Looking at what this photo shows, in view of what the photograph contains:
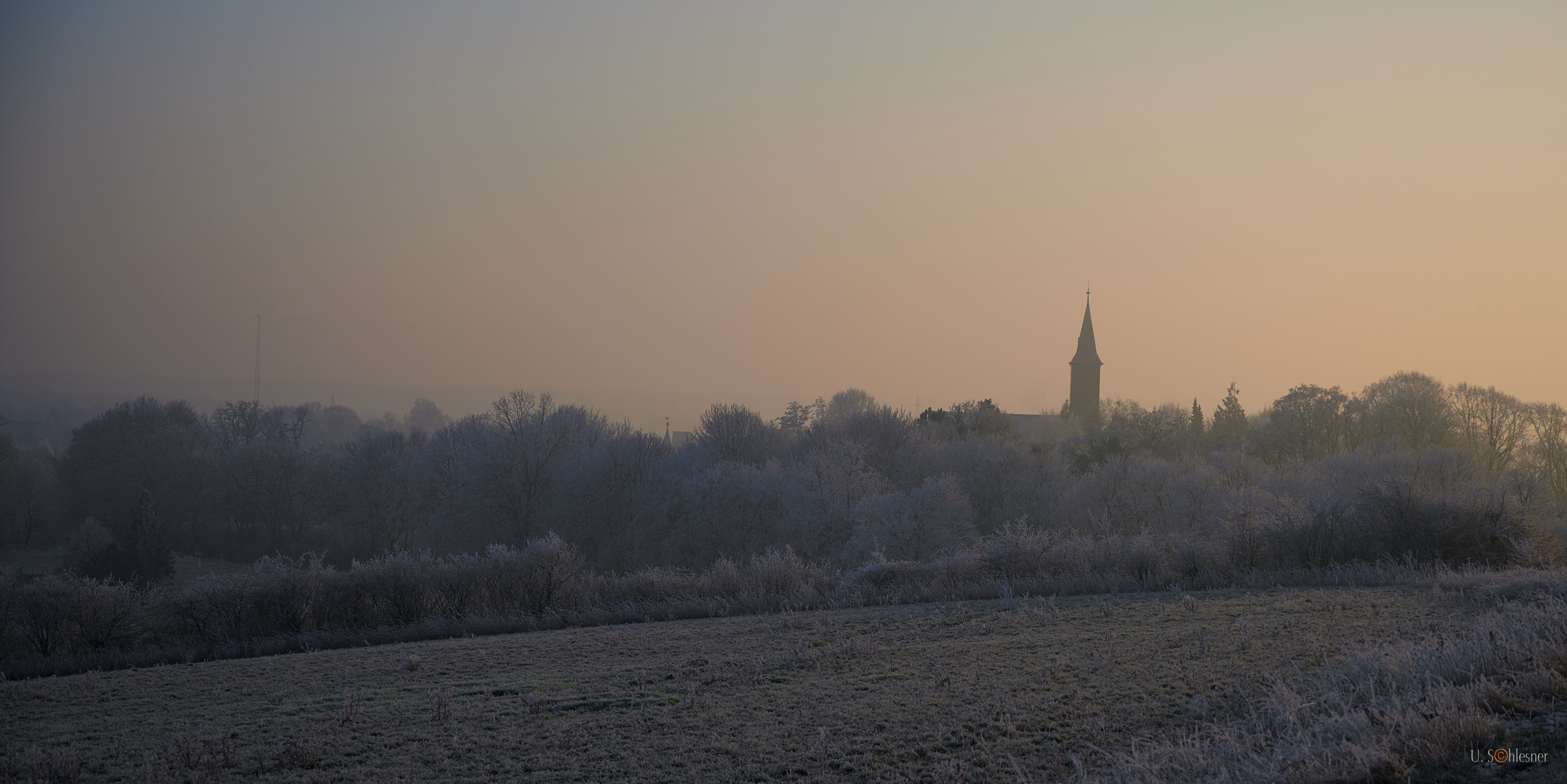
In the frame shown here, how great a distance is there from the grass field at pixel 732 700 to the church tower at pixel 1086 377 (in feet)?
292

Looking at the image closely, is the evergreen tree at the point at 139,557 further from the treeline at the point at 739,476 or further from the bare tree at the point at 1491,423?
the bare tree at the point at 1491,423

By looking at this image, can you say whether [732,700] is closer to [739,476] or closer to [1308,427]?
[739,476]

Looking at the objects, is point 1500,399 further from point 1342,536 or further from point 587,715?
point 587,715

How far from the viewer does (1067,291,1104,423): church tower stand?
102375mm

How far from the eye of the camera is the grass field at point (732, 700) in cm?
851

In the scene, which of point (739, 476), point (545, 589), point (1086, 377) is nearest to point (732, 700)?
point (545, 589)

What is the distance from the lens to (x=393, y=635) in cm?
2056

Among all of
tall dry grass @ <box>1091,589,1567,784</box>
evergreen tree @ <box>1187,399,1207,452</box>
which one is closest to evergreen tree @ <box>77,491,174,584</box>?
tall dry grass @ <box>1091,589,1567,784</box>

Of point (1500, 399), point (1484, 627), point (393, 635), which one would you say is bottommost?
point (393, 635)

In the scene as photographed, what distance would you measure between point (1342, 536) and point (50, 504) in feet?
281

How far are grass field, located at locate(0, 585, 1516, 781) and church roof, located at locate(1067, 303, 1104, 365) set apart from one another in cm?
9088

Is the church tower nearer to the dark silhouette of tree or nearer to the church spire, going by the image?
the church spire

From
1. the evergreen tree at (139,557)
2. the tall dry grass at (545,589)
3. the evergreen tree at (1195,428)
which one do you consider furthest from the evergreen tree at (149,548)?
the evergreen tree at (1195,428)

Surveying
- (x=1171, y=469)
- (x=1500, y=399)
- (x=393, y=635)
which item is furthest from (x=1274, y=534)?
(x=1500, y=399)
